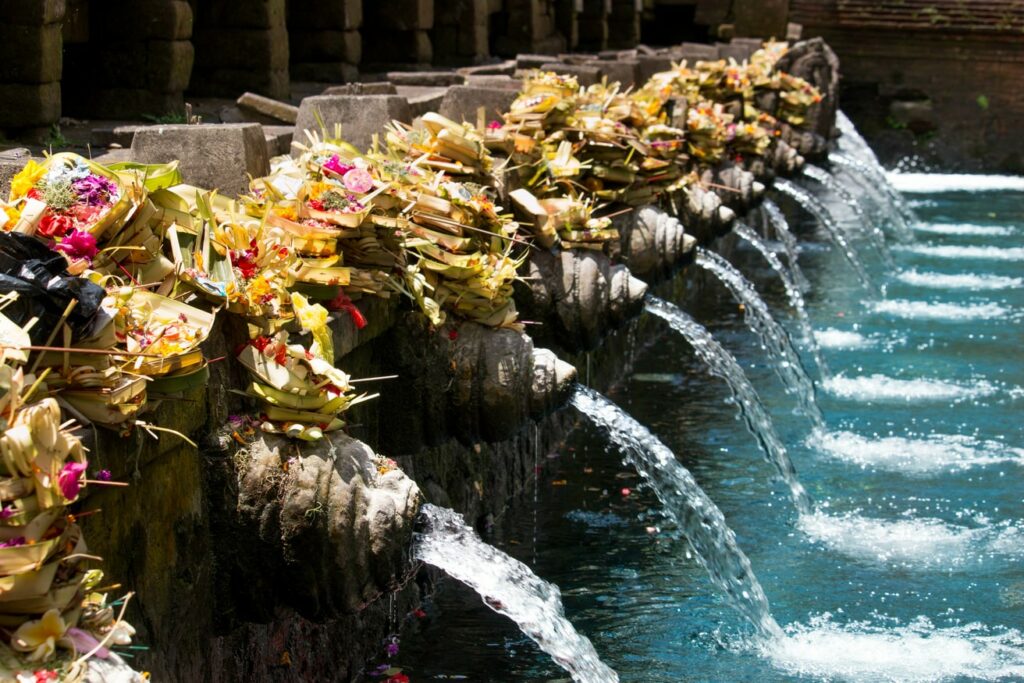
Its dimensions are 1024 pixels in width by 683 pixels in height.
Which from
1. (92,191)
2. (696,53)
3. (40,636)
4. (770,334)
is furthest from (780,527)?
(696,53)

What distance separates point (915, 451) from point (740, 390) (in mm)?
1079

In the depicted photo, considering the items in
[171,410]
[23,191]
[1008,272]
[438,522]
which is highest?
[23,191]

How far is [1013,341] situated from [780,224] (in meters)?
2.92

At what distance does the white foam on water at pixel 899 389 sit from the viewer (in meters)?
11.1

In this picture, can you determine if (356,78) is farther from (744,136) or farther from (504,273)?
(504,273)

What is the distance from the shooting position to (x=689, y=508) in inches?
300

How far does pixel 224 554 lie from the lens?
4.66 metres

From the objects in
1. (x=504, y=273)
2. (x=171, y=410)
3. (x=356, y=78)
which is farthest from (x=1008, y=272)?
(x=171, y=410)

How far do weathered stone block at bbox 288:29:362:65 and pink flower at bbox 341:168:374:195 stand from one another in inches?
417

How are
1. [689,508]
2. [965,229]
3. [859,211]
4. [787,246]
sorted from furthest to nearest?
[965,229] < [859,211] < [787,246] < [689,508]

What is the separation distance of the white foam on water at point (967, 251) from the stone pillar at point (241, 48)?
7821 millimetres

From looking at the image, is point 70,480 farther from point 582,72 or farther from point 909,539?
point 582,72

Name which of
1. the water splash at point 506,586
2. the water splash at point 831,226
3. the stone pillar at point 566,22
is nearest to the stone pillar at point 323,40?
the water splash at point 831,226

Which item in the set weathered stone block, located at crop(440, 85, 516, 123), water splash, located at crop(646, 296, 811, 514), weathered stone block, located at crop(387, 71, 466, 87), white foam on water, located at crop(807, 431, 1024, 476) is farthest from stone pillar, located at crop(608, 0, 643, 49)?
weathered stone block, located at crop(440, 85, 516, 123)
